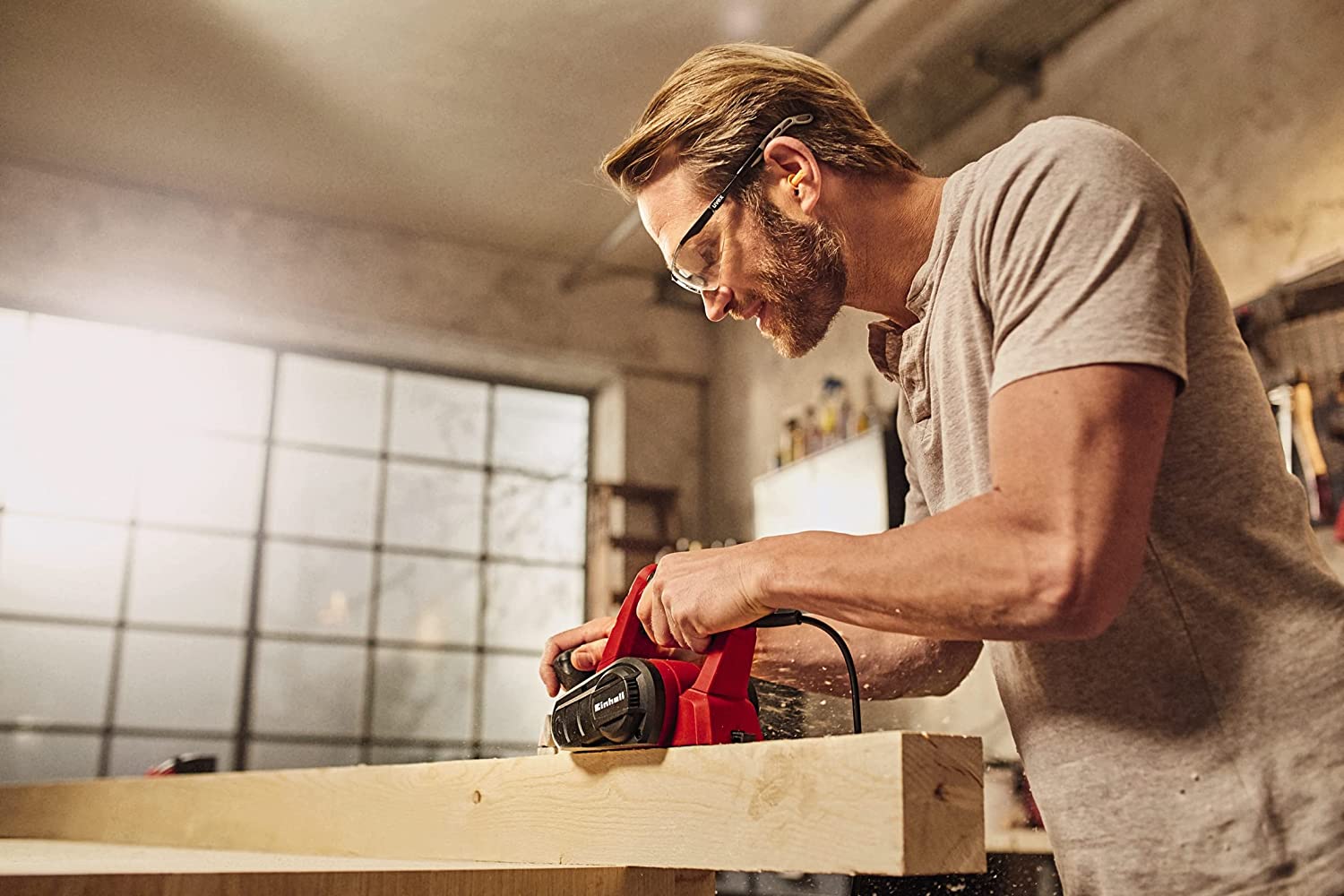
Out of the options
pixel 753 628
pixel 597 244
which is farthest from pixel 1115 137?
pixel 597 244

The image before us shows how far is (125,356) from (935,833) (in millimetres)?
4555

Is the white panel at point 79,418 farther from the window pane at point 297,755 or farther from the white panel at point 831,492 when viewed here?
the white panel at point 831,492

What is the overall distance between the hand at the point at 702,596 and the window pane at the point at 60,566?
154 inches

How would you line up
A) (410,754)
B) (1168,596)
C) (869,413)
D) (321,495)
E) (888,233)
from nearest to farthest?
(1168,596), (888,233), (869,413), (410,754), (321,495)

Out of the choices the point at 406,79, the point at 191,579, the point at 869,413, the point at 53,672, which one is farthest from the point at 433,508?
the point at 869,413

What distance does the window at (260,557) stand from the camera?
4.32 meters

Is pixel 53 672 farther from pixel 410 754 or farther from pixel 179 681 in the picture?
pixel 410 754

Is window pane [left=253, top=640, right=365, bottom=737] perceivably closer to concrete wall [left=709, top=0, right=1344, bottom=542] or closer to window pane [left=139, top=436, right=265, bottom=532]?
window pane [left=139, top=436, right=265, bottom=532]

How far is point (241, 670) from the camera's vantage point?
4520mm

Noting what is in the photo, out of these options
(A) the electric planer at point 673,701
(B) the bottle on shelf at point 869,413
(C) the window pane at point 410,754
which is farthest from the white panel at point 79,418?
(A) the electric planer at point 673,701

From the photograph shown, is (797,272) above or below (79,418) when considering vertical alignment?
below

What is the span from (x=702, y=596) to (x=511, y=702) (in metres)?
4.10

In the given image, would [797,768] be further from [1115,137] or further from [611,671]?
[1115,137]

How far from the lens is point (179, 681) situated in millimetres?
4438
